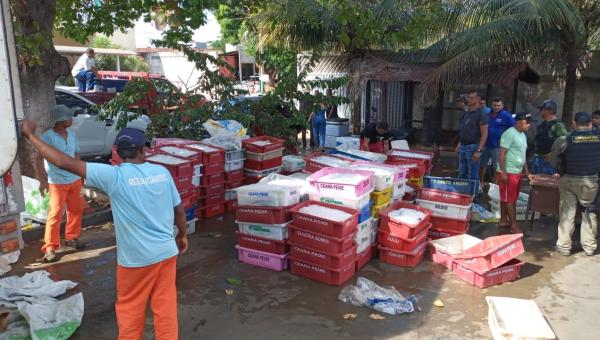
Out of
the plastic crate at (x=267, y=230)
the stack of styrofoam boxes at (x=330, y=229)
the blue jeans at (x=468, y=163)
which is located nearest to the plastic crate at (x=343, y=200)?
the stack of styrofoam boxes at (x=330, y=229)

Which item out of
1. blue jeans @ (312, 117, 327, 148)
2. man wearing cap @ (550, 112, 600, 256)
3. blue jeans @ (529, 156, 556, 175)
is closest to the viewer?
man wearing cap @ (550, 112, 600, 256)

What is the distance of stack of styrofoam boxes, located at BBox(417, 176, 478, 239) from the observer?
22.2 ft

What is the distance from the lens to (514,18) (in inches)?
423

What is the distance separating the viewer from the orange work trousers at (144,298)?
11.9ft

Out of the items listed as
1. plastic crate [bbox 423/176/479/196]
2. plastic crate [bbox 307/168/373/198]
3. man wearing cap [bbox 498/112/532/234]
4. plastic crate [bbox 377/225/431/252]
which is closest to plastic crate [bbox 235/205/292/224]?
plastic crate [bbox 307/168/373/198]

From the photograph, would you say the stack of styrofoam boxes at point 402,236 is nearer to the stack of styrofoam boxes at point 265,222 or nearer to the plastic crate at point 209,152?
the stack of styrofoam boxes at point 265,222

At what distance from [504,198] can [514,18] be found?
17.1 feet

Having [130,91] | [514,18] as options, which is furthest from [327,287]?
[514,18]

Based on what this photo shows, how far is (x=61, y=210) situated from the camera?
20.2 ft

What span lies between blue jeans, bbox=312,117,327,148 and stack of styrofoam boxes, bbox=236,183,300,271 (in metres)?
8.47

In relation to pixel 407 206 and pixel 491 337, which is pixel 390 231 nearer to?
pixel 407 206

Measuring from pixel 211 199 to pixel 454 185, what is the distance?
384 centimetres

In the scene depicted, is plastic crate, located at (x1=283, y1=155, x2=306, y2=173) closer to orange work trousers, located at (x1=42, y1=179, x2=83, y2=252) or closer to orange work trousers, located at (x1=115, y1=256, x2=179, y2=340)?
orange work trousers, located at (x1=42, y1=179, x2=83, y2=252)

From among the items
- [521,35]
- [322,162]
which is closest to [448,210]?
[322,162]
